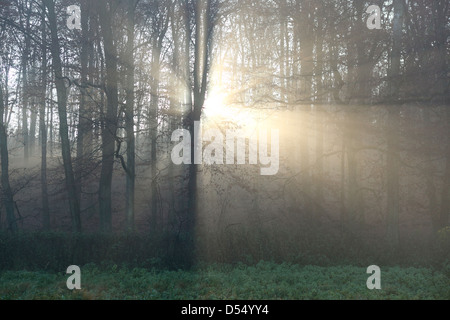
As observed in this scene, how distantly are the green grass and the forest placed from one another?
3.0 inches

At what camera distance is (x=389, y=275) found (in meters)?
9.16

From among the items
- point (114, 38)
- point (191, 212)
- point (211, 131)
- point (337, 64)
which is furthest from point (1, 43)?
point (337, 64)

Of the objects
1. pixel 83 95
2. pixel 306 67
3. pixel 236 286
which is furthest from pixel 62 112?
pixel 236 286

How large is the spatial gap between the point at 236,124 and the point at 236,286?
893cm

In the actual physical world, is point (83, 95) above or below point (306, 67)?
below

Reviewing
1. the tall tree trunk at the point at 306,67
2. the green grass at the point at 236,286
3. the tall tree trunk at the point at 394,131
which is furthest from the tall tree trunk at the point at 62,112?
the tall tree trunk at the point at 394,131

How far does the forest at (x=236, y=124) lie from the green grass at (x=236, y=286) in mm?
77

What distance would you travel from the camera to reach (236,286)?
798 cm

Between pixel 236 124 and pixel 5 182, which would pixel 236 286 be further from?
pixel 5 182

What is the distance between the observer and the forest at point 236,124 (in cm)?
1146

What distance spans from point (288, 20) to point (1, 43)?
40.0 feet

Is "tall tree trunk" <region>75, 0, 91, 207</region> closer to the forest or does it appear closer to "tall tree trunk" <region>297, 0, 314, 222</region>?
the forest

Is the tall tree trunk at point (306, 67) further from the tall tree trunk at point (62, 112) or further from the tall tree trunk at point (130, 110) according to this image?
the tall tree trunk at point (62, 112)

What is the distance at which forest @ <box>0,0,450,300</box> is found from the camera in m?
11.5
